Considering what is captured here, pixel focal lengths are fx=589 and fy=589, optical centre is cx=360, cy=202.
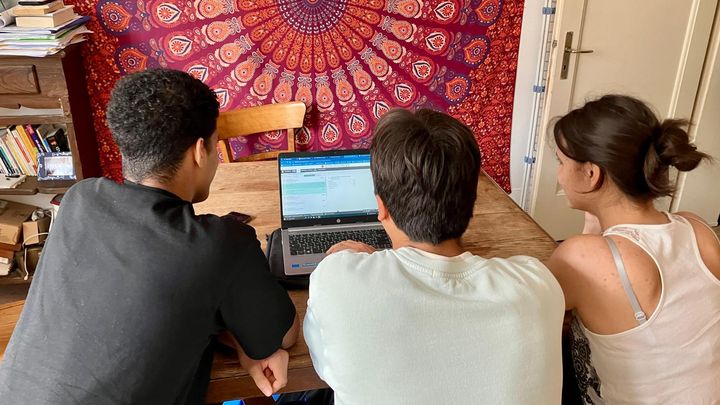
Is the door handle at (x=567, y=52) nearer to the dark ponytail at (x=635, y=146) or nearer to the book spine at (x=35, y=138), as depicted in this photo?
the dark ponytail at (x=635, y=146)

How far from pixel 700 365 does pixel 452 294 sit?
0.64 m

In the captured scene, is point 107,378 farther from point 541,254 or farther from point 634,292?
point 541,254

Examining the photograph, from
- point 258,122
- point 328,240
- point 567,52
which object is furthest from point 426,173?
point 567,52

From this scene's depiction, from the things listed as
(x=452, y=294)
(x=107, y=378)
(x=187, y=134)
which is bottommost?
(x=107, y=378)

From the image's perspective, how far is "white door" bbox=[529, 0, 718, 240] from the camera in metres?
2.77

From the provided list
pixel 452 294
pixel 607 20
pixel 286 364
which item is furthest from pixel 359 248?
pixel 607 20

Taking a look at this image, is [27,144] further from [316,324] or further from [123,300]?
[316,324]

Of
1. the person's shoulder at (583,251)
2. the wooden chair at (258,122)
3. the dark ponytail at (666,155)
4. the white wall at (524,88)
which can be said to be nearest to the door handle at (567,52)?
the white wall at (524,88)

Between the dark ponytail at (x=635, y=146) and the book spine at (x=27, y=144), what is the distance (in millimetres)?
2317

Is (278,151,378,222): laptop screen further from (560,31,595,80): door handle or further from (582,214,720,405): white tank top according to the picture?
(560,31,595,80): door handle

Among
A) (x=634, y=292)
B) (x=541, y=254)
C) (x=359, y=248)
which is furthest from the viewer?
(x=541, y=254)

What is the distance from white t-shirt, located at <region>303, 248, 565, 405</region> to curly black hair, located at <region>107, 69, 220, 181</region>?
41cm

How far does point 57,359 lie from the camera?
0.96 m

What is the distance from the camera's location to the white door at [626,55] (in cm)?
277
